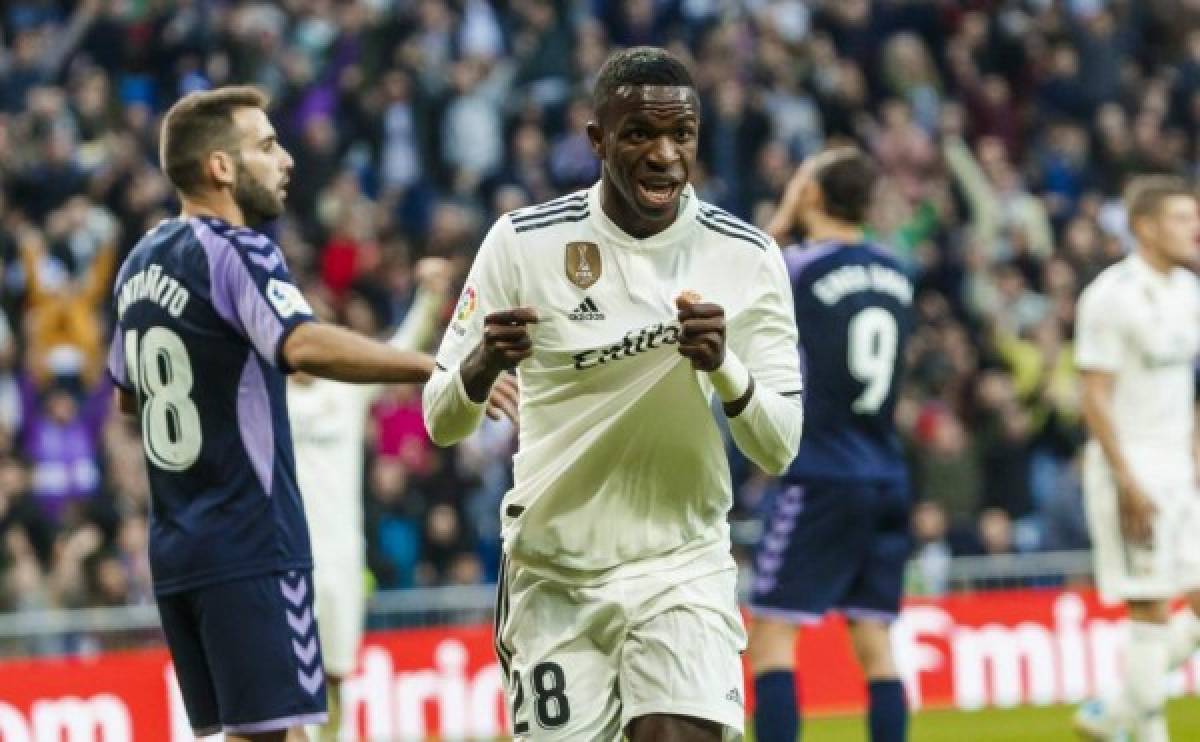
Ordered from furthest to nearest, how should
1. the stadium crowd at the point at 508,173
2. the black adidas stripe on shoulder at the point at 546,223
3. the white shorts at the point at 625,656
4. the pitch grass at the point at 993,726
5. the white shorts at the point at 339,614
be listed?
the stadium crowd at the point at 508,173
the pitch grass at the point at 993,726
the white shorts at the point at 339,614
the black adidas stripe on shoulder at the point at 546,223
the white shorts at the point at 625,656

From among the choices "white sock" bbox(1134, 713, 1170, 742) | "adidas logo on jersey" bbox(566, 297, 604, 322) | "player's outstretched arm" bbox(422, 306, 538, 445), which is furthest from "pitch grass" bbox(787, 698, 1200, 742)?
"player's outstretched arm" bbox(422, 306, 538, 445)

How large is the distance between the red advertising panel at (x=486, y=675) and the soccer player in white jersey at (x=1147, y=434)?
16.0ft

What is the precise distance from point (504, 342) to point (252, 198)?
Result: 2.01 m

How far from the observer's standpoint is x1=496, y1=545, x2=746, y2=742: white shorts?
6.27 m

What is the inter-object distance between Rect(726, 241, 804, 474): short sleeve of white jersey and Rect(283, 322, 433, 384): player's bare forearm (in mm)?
1085

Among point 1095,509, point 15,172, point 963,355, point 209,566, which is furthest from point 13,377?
point 209,566

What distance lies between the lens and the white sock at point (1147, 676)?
10.4 meters

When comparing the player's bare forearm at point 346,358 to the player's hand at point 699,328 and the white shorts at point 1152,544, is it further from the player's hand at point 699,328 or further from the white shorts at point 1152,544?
the white shorts at point 1152,544

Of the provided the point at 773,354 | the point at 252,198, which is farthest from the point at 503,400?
the point at 252,198

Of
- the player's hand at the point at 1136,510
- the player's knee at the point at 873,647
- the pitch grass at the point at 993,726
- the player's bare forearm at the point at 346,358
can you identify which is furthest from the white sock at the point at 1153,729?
the player's bare forearm at the point at 346,358

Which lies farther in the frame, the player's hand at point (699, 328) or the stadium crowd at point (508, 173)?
the stadium crowd at point (508, 173)

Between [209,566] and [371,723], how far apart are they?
7.78 metres

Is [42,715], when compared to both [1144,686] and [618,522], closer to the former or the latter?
[1144,686]

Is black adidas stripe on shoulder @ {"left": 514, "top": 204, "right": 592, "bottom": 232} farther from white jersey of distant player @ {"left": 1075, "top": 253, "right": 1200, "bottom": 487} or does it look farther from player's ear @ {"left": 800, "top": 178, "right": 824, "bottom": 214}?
white jersey of distant player @ {"left": 1075, "top": 253, "right": 1200, "bottom": 487}
